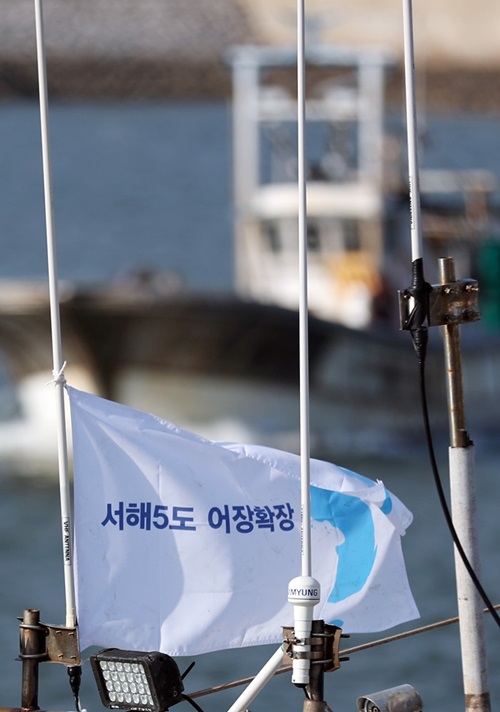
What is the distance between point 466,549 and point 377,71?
23207 mm

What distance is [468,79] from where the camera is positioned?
7250 centimetres

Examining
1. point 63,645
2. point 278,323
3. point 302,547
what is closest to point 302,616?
point 302,547

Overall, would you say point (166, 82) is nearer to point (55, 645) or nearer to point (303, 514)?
point (55, 645)

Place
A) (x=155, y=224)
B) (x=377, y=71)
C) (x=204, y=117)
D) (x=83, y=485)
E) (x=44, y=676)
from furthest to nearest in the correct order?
1. (x=204, y=117)
2. (x=155, y=224)
3. (x=377, y=71)
4. (x=44, y=676)
5. (x=83, y=485)

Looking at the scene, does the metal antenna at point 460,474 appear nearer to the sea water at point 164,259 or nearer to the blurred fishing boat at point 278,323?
the sea water at point 164,259

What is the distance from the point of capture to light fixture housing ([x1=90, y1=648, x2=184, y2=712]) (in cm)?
517

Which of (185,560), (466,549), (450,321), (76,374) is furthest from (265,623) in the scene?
(76,374)

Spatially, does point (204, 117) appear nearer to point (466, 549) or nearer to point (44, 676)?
point (44, 676)

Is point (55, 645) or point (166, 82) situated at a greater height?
point (166, 82)

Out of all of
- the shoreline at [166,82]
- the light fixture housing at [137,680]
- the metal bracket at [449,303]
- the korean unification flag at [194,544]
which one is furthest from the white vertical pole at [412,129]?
the shoreline at [166,82]

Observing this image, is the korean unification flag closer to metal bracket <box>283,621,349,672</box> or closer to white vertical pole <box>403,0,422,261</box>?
metal bracket <box>283,621,349,672</box>

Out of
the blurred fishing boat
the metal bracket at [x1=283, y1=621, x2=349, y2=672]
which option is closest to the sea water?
the blurred fishing boat

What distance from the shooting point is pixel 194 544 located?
5.45 meters

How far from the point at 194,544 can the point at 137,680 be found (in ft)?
1.55
